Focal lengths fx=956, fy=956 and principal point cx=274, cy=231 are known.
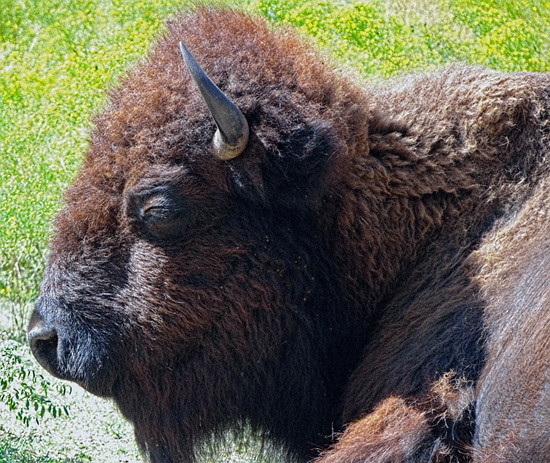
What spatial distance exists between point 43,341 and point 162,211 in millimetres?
806

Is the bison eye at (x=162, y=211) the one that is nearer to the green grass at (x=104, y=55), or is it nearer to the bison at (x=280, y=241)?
the bison at (x=280, y=241)

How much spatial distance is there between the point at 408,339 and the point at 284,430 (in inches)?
32.4

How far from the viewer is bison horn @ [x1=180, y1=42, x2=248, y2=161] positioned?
3.81 meters

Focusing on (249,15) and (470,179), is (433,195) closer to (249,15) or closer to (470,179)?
(470,179)

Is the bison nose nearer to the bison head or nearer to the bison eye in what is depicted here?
the bison head

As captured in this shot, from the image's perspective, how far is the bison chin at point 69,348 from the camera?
4.10 metres

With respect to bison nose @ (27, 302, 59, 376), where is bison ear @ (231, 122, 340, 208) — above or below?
above

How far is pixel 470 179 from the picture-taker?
4.18 m

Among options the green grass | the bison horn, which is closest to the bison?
the bison horn

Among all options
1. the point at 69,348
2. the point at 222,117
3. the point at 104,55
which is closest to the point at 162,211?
the point at 222,117

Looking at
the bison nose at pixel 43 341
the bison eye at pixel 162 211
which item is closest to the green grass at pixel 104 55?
the bison nose at pixel 43 341

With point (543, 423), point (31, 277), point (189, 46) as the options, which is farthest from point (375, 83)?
point (31, 277)

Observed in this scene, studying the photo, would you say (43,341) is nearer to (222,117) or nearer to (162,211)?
(162,211)

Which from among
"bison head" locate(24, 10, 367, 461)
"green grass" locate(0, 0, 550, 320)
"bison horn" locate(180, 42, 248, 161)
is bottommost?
"green grass" locate(0, 0, 550, 320)
